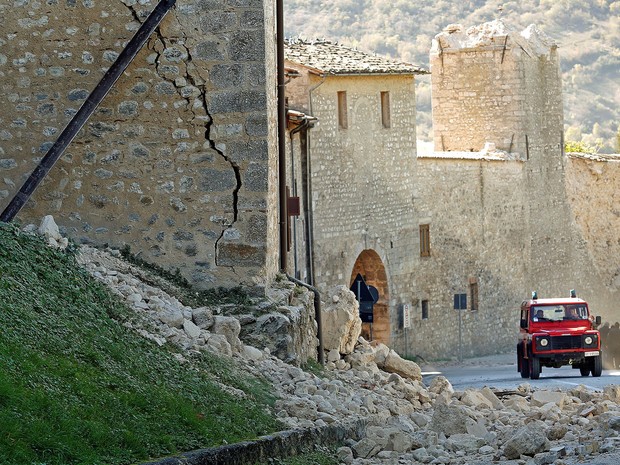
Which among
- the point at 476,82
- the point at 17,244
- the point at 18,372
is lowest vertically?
the point at 18,372

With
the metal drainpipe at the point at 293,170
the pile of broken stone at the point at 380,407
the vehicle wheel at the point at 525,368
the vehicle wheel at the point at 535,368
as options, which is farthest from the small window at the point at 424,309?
the pile of broken stone at the point at 380,407

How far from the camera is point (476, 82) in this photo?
45.6m

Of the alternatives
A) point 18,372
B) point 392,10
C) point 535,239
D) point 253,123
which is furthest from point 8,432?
point 392,10

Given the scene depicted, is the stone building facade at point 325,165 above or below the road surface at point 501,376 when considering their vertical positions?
above

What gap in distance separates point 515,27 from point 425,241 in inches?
2779

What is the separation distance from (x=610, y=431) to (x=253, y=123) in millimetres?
4863

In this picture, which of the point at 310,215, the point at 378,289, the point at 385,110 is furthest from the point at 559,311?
the point at 385,110

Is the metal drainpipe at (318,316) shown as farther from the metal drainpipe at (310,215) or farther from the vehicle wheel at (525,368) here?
the metal drainpipe at (310,215)

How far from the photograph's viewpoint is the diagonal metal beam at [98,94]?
15.3m

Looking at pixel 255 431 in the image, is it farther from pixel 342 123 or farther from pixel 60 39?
pixel 342 123

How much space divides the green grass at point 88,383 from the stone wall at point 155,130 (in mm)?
2425

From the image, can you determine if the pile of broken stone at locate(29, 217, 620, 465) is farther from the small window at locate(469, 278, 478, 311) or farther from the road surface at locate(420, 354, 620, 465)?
the small window at locate(469, 278, 478, 311)

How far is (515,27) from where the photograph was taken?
351ft

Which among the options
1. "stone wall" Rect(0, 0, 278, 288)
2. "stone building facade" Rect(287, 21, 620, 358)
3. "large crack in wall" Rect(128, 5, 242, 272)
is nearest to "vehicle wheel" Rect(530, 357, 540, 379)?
"stone building facade" Rect(287, 21, 620, 358)
